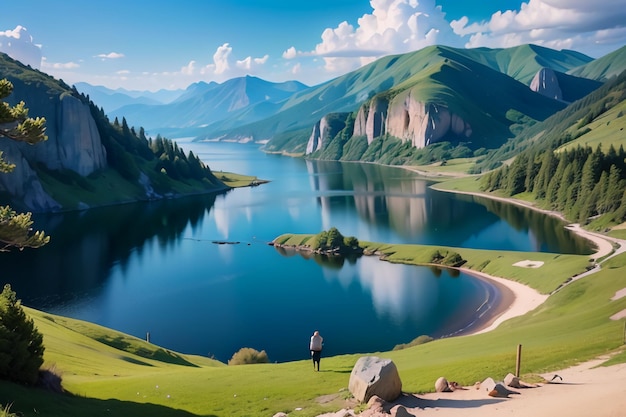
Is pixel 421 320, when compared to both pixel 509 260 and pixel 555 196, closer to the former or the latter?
pixel 509 260

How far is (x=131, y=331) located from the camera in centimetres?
6531

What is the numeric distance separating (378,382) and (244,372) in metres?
11.4

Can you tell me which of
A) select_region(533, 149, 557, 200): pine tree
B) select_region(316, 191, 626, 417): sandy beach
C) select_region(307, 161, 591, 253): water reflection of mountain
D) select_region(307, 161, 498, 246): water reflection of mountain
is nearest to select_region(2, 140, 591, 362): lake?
select_region(307, 161, 591, 253): water reflection of mountain

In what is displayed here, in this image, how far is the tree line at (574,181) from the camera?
117 m

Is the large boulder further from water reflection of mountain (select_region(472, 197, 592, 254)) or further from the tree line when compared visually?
the tree line

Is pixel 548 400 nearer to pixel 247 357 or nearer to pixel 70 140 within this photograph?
pixel 247 357

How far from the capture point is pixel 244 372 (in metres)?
29.8

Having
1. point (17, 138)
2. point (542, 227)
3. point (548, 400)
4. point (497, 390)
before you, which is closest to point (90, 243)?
point (17, 138)

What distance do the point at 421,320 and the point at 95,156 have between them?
536ft

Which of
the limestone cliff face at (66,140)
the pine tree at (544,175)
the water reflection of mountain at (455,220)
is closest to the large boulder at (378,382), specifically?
the water reflection of mountain at (455,220)

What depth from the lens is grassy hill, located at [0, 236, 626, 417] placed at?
2198cm

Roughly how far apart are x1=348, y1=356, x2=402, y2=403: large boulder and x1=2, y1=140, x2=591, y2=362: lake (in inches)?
1414

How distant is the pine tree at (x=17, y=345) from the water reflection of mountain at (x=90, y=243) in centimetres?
6042

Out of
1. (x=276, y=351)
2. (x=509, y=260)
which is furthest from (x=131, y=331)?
(x=509, y=260)
